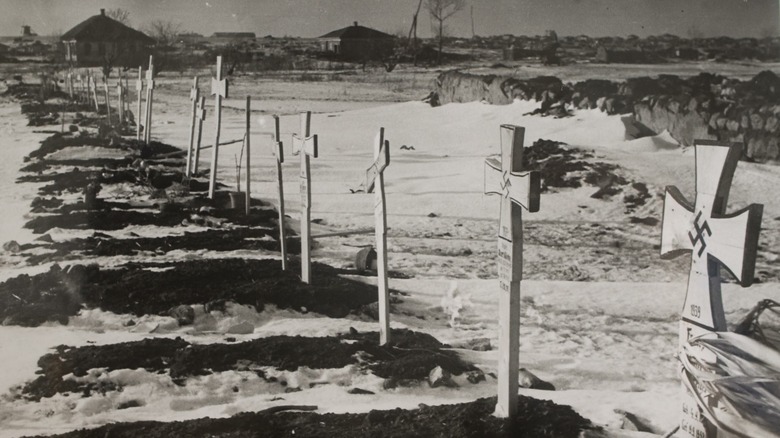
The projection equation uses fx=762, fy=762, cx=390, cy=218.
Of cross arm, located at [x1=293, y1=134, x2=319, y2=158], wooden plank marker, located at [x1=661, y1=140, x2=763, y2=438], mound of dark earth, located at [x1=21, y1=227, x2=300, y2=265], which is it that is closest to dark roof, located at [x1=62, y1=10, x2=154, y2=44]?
mound of dark earth, located at [x1=21, y1=227, x2=300, y2=265]

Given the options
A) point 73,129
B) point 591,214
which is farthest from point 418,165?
point 73,129

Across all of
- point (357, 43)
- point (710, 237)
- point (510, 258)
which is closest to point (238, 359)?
point (510, 258)

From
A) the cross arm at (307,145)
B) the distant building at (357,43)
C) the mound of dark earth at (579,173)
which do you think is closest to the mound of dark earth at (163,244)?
Result: the cross arm at (307,145)

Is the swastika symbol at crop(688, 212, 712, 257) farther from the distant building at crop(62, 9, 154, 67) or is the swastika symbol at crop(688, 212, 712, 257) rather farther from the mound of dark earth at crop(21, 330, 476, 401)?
the distant building at crop(62, 9, 154, 67)

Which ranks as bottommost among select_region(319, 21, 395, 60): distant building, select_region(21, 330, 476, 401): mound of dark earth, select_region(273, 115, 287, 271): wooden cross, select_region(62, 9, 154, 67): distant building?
select_region(21, 330, 476, 401): mound of dark earth

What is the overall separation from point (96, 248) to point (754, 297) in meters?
5.03

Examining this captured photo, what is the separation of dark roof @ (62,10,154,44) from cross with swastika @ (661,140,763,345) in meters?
7.54

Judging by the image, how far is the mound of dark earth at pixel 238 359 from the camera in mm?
3721

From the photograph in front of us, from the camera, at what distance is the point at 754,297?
16.8 ft

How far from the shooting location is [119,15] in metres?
7.64

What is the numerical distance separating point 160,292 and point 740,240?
3709 mm

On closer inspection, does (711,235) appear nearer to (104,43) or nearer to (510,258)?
(510,258)

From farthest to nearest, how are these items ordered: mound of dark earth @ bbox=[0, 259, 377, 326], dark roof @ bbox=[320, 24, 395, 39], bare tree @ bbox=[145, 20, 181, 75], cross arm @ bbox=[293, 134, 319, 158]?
bare tree @ bbox=[145, 20, 181, 75] → dark roof @ bbox=[320, 24, 395, 39] → cross arm @ bbox=[293, 134, 319, 158] → mound of dark earth @ bbox=[0, 259, 377, 326]

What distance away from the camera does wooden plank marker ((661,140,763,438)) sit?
2408 mm
